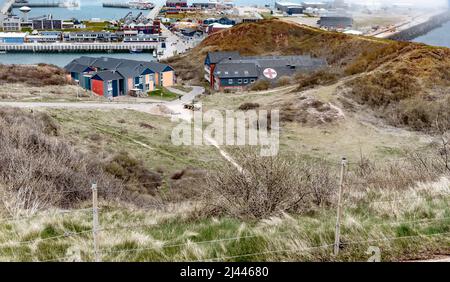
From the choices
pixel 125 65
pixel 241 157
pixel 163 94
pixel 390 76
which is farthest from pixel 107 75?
pixel 241 157

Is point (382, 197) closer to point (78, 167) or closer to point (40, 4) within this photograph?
point (78, 167)

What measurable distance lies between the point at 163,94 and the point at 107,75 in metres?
4.11

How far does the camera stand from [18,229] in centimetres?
469

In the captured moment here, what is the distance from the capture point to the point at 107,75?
1309 inches

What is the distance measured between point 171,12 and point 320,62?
238 feet

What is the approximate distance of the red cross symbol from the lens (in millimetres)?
37022

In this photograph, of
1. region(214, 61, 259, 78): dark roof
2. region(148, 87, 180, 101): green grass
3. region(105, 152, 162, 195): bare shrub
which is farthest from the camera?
region(214, 61, 259, 78): dark roof

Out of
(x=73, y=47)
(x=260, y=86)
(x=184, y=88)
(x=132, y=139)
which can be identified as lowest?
(x=73, y=47)

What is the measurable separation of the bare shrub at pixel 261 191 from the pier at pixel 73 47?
6074cm

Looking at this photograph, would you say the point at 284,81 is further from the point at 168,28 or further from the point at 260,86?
the point at 168,28

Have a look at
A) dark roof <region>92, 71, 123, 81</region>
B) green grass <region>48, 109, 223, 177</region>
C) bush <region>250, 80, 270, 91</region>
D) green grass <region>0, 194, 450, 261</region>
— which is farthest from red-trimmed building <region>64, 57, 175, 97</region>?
green grass <region>0, 194, 450, 261</region>

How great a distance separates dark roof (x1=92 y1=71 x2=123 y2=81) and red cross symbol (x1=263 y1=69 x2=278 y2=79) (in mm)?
10858

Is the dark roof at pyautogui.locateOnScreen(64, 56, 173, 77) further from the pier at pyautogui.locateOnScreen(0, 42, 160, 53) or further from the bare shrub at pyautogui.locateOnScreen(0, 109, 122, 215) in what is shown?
the pier at pyautogui.locateOnScreen(0, 42, 160, 53)

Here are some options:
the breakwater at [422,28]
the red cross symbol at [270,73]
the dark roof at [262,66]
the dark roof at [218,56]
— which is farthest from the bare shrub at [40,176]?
the breakwater at [422,28]
